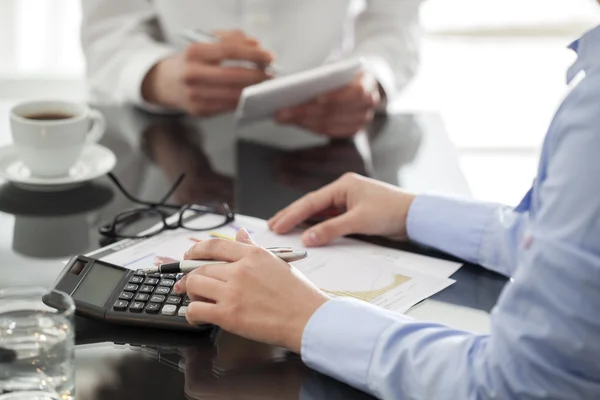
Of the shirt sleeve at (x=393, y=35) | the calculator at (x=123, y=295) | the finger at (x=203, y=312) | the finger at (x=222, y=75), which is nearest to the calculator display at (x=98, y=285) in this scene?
the calculator at (x=123, y=295)

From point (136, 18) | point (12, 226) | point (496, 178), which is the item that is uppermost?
point (136, 18)

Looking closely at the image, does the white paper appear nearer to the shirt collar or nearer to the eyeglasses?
the eyeglasses

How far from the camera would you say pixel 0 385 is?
808 millimetres

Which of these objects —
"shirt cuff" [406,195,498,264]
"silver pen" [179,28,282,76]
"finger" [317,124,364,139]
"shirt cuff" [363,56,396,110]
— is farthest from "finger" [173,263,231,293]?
"shirt cuff" [363,56,396,110]

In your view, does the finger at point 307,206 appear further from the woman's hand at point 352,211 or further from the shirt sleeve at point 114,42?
the shirt sleeve at point 114,42

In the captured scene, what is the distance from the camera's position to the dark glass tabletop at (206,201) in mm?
877

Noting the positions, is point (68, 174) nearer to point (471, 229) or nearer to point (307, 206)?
point (307, 206)

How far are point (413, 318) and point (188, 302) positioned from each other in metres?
0.24

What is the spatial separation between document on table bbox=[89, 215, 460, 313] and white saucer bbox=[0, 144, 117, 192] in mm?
267

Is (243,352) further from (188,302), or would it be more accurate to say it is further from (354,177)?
(354,177)

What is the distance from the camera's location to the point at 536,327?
79 centimetres

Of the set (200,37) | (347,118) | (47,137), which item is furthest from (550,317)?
(200,37)

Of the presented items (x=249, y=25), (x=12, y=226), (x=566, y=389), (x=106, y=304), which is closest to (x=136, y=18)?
(x=249, y=25)

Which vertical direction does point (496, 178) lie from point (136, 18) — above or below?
below
